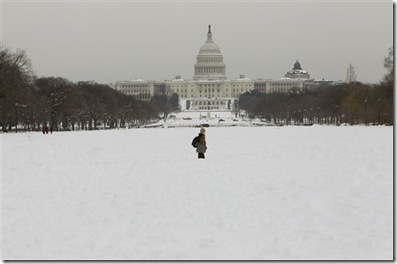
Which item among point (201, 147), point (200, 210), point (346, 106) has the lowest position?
point (200, 210)

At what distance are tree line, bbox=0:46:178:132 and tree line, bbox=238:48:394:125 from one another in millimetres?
19439

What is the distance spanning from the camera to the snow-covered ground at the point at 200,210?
10000 mm

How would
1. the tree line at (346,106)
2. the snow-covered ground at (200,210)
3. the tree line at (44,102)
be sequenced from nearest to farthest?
the snow-covered ground at (200,210) < the tree line at (44,102) < the tree line at (346,106)

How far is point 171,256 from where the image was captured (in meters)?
9.66

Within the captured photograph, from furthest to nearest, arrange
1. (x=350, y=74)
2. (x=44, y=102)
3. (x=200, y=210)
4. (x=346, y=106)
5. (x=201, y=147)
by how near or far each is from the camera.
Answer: (x=350, y=74) → (x=346, y=106) → (x=44, y=102) → (x=201, y=147) → (x=200, y=210)

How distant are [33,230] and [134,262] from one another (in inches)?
93.7

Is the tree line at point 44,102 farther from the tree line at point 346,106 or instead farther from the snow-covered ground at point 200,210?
the snow-covered ground at point 200,210

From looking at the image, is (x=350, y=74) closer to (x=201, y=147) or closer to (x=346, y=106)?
(x=346, y=106)

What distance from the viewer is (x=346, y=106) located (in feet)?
232

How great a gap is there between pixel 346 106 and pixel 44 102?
27757mm

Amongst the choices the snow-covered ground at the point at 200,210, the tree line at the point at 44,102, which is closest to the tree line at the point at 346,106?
the tree line at the point at 44,102

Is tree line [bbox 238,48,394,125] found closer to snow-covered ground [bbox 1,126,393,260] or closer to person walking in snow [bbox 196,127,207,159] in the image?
person walking in snow [bbox 196,127,207,159]

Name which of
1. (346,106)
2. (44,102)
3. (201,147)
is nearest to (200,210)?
(201,147)

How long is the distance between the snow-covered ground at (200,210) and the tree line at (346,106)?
4058cm
